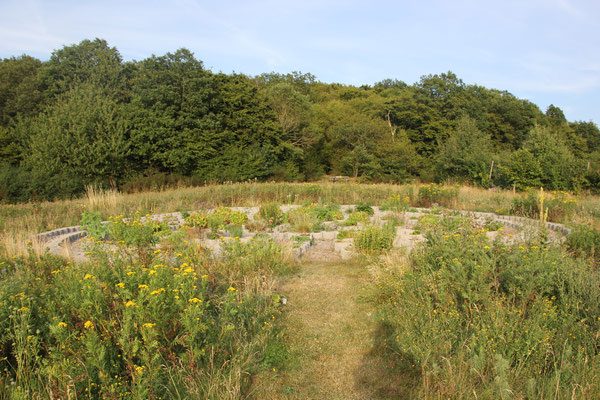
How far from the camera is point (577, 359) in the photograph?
8.41 feet

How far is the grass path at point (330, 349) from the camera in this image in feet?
9.35

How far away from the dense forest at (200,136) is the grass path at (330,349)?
51.4 ft

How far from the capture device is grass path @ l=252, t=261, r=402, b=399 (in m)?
2.85

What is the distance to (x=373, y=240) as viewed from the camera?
6.15 metres

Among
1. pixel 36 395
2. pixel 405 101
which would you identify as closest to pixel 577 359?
pixel 36 395

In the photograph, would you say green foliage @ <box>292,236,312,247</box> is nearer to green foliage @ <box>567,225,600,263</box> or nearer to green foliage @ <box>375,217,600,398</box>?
green foliage @ <box>375,217,600,398</box>

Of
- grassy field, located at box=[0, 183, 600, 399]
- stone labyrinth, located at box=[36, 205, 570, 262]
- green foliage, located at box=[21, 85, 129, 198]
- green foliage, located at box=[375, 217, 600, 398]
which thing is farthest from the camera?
green foliage, located at box=[21, 85, 129, 198]

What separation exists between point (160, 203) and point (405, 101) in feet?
94.0

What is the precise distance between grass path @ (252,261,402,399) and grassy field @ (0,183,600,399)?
0.02 meters

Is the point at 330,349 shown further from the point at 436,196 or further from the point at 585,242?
the point at 436,196

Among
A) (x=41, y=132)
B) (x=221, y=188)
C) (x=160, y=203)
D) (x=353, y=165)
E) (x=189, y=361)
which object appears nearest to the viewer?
(x=189, y=361)

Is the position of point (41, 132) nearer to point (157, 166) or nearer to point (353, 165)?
point (157, 166)

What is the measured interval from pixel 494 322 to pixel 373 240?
3316mm

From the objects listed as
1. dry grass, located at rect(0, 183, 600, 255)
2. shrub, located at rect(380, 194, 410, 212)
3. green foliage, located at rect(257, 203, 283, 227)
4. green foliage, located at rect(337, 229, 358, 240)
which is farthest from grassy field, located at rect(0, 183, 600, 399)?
shrub, located at rect(380, 194, 410, 212)
